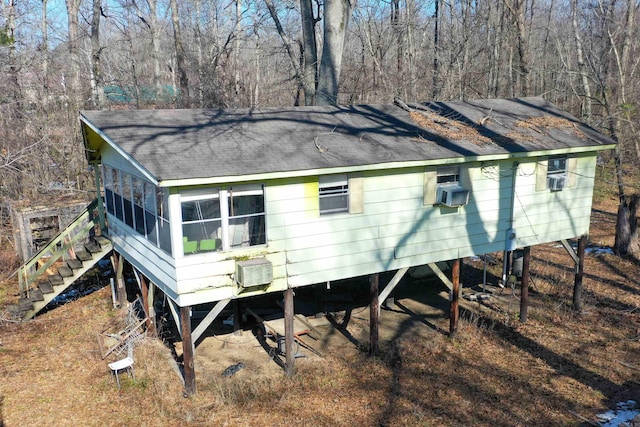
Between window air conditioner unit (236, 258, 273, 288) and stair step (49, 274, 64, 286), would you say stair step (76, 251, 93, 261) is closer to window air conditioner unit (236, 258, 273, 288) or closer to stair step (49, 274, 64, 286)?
stair step (49, 274, 64, 286)

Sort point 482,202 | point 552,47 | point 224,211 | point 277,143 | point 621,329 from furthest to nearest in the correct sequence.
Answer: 1. point 552,47
2. point 621,329
3. point 482,202
4. point 277,143
5. point 224,211

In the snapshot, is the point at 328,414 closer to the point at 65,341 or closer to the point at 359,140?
the point at 359,140

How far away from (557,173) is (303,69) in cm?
1346

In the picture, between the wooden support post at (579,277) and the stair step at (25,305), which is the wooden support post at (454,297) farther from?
the stair step at (25,305)

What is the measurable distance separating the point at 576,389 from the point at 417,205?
5617 mm

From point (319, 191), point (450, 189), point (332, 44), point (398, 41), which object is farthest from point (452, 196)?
point (398, 41)

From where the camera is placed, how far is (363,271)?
41.5 ft

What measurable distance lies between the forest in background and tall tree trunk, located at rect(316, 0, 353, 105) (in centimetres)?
4

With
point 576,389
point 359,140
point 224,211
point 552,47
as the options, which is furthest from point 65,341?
point 552,47

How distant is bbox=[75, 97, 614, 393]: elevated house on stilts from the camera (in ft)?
35.3

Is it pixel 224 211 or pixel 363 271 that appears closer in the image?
pixel 224 211

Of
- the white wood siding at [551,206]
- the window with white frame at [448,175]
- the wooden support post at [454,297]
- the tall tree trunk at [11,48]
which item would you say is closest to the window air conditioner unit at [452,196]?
the window with white frame at [448,175]

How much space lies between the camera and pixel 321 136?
41.4 feet

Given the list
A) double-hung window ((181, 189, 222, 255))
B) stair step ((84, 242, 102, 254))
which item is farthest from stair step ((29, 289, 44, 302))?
double-hung window ((181, 189, 222, 255))
